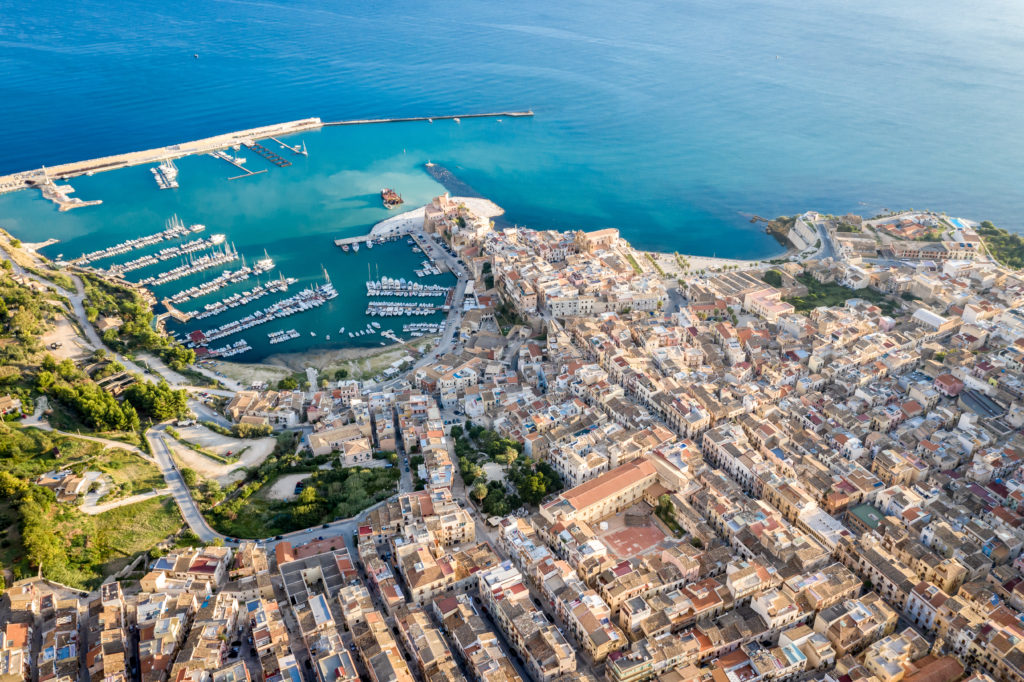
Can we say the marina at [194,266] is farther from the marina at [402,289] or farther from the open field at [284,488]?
the open field at [284,488]

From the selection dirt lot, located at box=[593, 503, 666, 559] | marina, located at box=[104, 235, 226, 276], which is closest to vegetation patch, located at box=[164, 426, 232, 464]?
dirt lot, located at box=[593, 503, 666, 559]

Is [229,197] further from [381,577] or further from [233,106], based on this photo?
[381,577]

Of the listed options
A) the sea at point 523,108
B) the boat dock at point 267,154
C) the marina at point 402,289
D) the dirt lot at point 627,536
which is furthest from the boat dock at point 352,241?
the dirt lot at point 627,536

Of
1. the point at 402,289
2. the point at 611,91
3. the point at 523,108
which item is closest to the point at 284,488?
the point at 402,289

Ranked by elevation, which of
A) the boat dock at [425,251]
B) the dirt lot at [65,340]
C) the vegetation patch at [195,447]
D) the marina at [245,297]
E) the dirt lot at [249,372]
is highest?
the boat dock at [425,251]

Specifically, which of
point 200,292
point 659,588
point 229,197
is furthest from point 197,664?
point 229,197

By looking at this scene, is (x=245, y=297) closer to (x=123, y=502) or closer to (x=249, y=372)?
(x=249, y=372)
